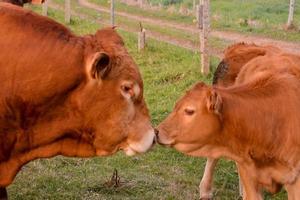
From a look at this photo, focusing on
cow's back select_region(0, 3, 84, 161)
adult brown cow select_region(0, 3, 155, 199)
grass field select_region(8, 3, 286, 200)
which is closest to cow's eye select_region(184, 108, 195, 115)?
adult brown cow select_region(0, 3, 155, 199)

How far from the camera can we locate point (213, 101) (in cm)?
533

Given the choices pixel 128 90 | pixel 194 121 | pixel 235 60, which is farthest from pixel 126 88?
pixel 235 60

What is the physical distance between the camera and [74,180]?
6879 millimetres

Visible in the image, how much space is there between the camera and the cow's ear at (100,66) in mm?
3789

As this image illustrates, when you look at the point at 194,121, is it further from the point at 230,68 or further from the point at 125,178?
the point at 125,178

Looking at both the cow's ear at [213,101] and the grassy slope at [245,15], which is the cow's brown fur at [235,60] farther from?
the grassy slope at [245,15]

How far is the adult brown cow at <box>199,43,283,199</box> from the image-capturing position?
6781 millimetres

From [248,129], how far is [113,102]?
1810mm

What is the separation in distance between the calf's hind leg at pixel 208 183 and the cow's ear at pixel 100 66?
309 centimetres

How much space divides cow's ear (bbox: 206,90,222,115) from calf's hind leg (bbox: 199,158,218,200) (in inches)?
59.9

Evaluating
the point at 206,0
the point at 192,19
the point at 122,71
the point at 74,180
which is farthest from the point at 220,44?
the point at 122,71

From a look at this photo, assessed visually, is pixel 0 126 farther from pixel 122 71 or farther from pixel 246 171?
pixel 246 171

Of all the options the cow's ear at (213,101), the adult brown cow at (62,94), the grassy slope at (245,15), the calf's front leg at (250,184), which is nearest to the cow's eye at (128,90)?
the adult brown cow at (62,94)

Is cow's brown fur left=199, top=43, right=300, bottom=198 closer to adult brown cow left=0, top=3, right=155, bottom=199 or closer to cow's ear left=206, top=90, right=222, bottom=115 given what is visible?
cow's ear left=206, top=90, right=222, bottom=115
